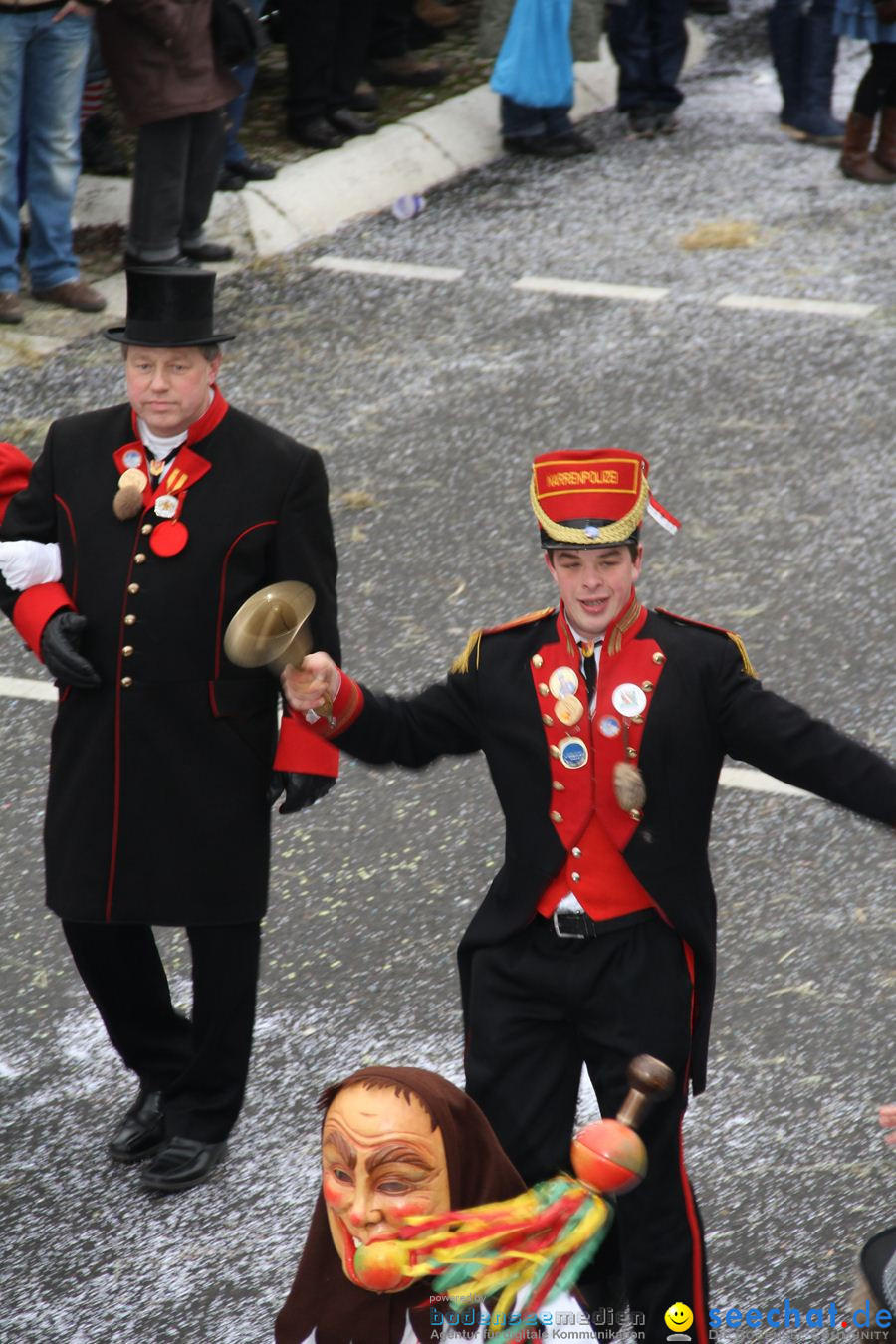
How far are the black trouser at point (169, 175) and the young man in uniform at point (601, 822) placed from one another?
5610 mm

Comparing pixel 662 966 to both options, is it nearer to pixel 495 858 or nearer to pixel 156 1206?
pixel 156 1206

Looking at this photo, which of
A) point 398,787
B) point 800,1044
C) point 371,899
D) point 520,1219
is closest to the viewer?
point 520,1219

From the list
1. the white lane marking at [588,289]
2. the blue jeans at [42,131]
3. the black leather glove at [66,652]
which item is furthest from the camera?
the white lane marking at [588,289]

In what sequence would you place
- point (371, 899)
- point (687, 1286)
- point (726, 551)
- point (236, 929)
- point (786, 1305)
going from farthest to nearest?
1. point (726, 551)
2. point (371, 899)
3. point (236, 929)
4. point (786, 1305)
5. point (687, 1286)

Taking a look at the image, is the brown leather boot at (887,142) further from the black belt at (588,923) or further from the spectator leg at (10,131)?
the black belt at (588,923)

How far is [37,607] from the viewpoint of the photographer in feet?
13.9

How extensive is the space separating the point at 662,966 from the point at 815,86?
8.51 metres

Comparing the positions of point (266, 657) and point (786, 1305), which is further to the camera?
point (786, 1305)

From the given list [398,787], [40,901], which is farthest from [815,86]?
[40,901]

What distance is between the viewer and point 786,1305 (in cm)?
409

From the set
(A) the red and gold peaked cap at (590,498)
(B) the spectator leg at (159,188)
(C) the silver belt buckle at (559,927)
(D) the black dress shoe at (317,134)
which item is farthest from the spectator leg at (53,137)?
(C) the silver belt buckle at (559,927)

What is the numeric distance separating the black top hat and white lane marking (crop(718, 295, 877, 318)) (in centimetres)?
536

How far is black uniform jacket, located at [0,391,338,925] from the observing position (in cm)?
422

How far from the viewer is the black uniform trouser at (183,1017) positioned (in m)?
4.40
